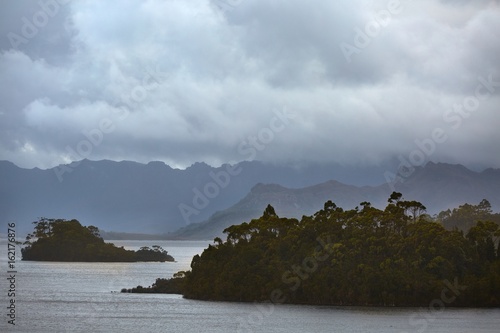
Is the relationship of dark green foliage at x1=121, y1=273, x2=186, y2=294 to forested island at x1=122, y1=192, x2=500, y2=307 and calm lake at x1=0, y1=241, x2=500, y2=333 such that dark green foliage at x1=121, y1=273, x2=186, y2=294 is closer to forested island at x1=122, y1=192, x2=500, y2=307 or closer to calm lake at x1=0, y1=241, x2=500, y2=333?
forested island at x1=122, y1=192, x2=500, y2=307

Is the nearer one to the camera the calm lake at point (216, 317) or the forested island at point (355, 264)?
the calm lake at point (216, 317)

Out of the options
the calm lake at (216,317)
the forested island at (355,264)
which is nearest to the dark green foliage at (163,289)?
the forested island at (355,264)

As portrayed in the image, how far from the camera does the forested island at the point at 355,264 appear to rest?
13338 cm

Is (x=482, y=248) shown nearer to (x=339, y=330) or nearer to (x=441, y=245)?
(x=441, y=245)

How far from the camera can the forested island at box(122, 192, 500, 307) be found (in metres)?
133

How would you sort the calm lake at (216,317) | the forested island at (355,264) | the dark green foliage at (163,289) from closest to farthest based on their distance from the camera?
the calm lake at (216,317) < the forested island at (355,264) < the dark green foliage at (163,289)

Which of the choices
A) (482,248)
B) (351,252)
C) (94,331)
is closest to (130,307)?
(94,331)

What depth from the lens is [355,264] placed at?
448 ft

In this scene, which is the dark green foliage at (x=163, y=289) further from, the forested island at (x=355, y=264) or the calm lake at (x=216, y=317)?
the calm lake at (x=216, y=317)

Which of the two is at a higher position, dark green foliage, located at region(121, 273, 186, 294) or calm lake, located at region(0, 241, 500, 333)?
dark green foliage, located at region(121, 273, 186, 294)

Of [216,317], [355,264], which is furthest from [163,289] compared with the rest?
[355,264]

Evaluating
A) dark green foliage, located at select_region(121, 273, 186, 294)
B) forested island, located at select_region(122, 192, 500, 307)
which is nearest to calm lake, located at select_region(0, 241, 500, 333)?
forested island, located at select_region(122, 192, 500, 307)

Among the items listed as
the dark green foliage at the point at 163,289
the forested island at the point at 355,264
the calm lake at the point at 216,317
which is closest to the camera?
the calm lake at the point at 216,317

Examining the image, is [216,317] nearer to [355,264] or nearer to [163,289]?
[355,264]
